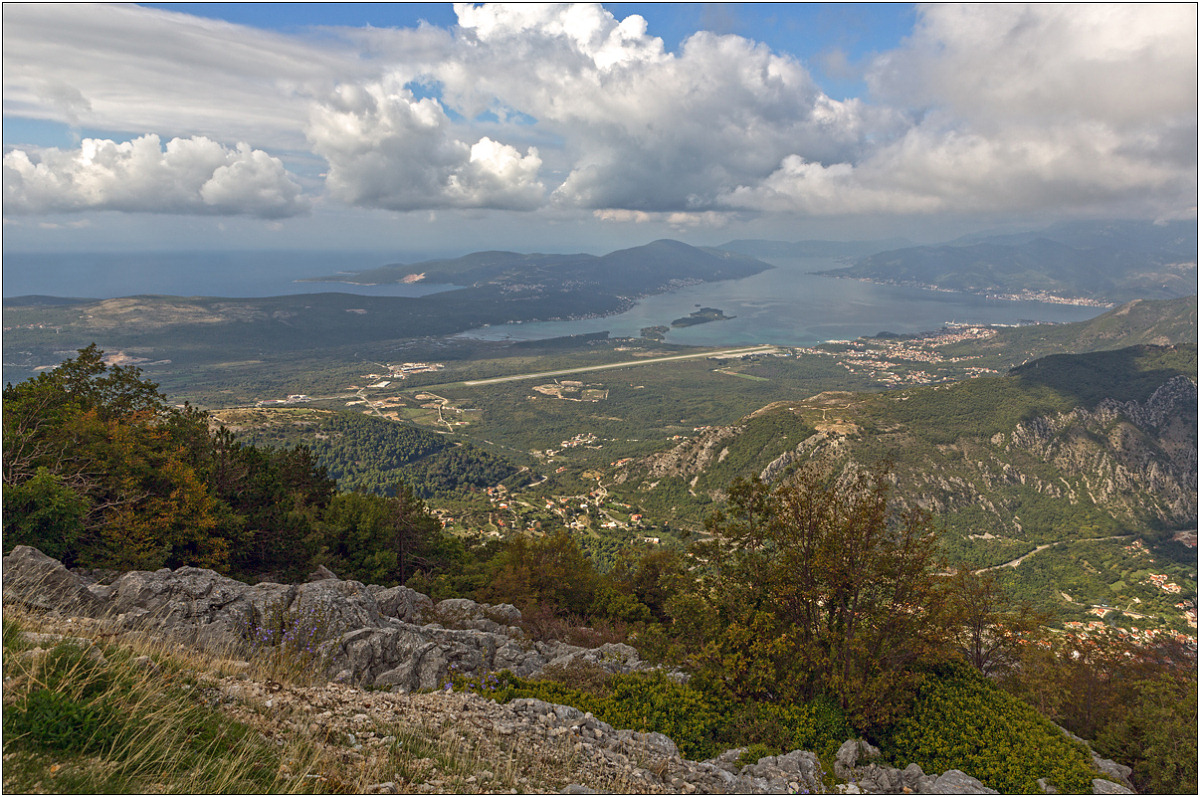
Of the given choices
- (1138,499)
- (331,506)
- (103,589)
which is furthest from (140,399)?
(1138,499)

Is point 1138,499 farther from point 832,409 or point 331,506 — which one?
point 331,506

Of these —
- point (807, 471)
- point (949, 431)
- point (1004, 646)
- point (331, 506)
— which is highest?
point (807, 471)

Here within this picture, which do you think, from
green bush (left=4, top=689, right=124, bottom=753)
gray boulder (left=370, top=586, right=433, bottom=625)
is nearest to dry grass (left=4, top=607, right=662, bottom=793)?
green bush (left=4, top=689, right=124, bottom=753)

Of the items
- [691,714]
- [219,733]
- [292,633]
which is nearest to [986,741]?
[691,714]

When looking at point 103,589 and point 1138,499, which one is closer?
point 103,589

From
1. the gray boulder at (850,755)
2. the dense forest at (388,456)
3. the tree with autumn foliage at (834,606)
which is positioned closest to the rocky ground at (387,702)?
the gray boulder at (850,755)

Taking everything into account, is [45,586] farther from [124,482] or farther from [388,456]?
[388,456]
